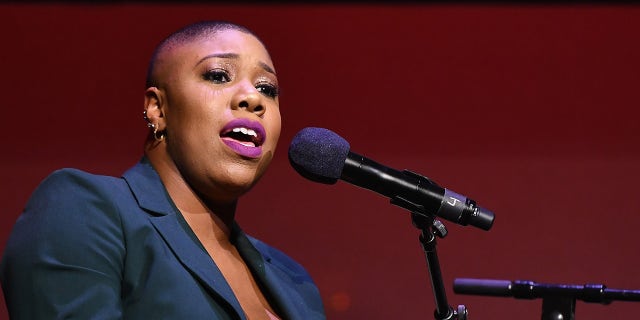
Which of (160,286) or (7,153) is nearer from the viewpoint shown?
(160,286)

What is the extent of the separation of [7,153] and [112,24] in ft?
1.69

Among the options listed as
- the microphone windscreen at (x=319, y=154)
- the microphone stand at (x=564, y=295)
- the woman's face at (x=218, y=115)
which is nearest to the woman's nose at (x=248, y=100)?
the woman's face at (x=218, y=115)

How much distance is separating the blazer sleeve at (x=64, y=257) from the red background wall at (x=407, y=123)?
105cm

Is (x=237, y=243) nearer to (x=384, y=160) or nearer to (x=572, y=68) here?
(x=384, y=160)

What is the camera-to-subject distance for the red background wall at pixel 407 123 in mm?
2799

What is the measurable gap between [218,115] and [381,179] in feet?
1.36

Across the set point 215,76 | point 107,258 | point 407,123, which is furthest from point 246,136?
point 407,123

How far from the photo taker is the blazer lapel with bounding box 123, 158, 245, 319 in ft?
6.00

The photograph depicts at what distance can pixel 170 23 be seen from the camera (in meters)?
2.88

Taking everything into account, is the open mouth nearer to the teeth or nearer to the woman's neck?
the teeth

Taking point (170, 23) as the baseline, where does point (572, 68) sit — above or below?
above

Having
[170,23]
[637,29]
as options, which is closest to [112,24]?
[170,23]

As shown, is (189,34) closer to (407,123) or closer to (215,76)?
(215,76)

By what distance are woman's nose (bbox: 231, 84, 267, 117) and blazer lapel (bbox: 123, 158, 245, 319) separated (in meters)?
0.25
